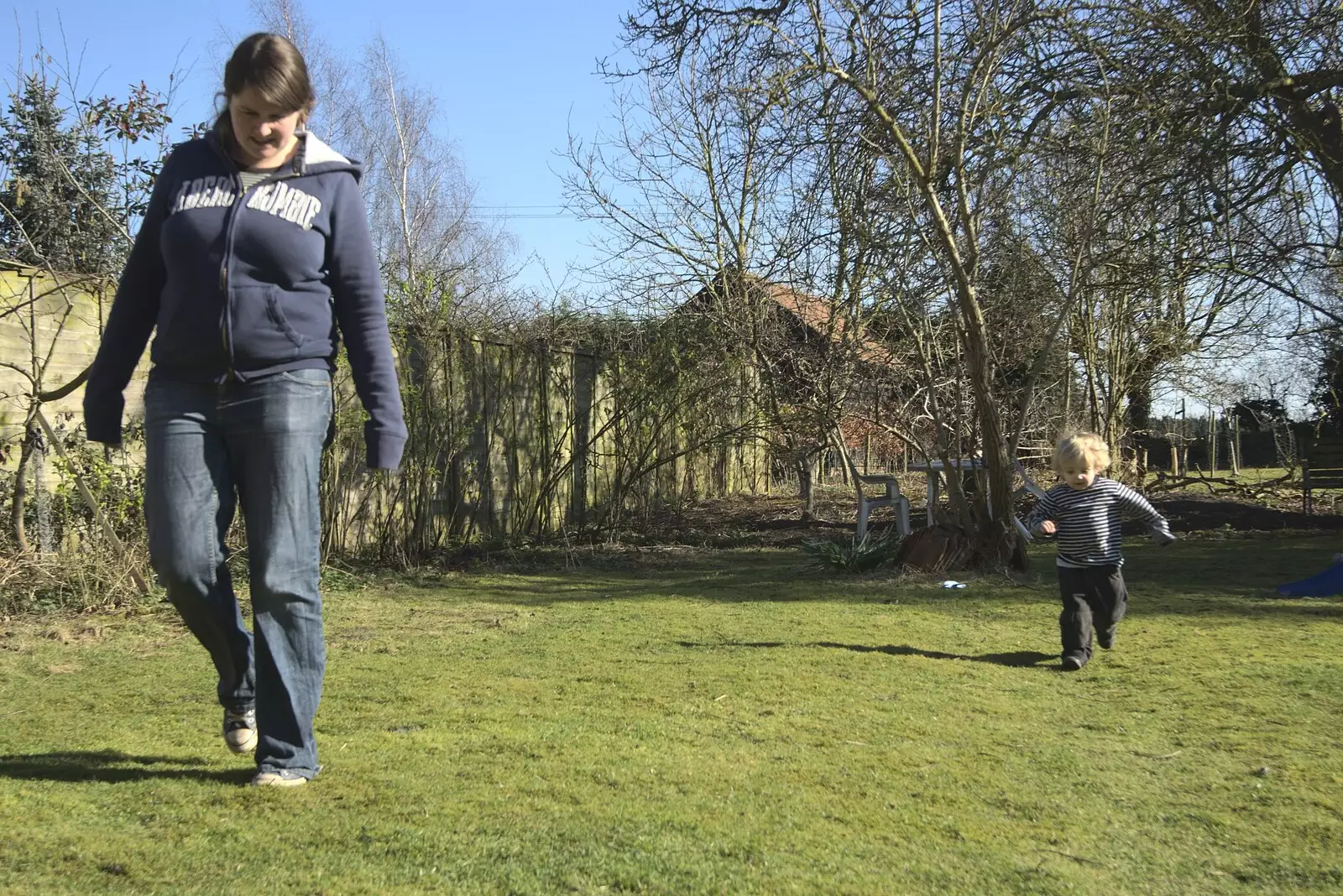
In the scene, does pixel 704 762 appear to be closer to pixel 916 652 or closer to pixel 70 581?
pixel 916 652

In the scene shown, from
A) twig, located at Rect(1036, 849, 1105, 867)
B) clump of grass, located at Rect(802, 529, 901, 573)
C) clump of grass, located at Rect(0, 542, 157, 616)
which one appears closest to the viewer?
twig, located at Rect(1036, 849, 1105, 867)

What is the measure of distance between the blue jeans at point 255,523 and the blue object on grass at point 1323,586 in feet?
19.2

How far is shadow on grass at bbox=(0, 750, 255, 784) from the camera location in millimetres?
2848

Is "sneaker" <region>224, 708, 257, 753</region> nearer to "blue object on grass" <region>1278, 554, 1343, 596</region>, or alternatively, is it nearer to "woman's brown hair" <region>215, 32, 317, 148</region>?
"woman's brown hair" <region>215, 32, 317, 148</region>

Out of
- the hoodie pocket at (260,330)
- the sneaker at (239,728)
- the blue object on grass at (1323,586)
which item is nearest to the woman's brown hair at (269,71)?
the hoodie pocket at (260,330)

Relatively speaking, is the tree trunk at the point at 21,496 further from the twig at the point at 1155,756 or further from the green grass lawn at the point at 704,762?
the twig at the point at 1155,756

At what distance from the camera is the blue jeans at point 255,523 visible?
2.58 metres

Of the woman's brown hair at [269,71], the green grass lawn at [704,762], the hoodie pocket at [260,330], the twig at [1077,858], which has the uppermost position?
the woman's brown hair at [269,71]

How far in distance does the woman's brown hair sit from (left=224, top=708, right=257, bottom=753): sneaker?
4.95 ft

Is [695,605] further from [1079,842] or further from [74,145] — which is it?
[74,145]

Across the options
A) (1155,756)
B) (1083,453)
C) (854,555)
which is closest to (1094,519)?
(1083,453)

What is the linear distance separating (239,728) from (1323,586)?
608cm

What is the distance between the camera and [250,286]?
2582 millimetres

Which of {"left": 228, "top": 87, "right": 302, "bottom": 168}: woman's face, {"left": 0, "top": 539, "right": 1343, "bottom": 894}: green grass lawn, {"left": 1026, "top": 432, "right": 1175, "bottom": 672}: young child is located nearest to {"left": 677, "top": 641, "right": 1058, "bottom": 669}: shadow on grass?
{"left": 0, "top": 539, "right": 1343, "bottom": 894}: green grass lawn
